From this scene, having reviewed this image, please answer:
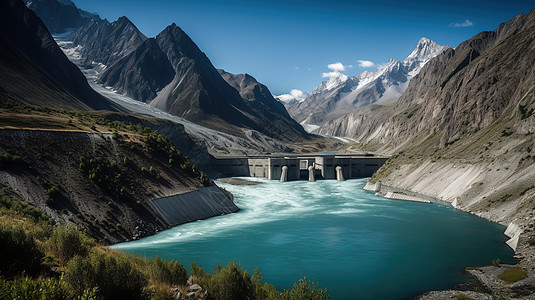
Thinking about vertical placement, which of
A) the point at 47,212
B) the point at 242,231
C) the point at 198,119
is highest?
the point at 198,119

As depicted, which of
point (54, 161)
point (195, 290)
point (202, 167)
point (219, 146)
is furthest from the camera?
point (219, 146)

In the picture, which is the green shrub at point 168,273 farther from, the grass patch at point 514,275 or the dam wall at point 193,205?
the dam wall at point 193,205

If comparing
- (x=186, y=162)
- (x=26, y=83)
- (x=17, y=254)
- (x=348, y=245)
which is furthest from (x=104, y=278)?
(x=26, y=83)

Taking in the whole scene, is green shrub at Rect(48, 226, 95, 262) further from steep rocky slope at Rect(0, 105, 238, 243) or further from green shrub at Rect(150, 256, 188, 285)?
steep rocky slope at Rect(0, 105, 238, 243)

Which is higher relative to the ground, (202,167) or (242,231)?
(202,167)

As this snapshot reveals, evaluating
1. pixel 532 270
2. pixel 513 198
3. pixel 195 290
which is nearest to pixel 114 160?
pixel 195 290

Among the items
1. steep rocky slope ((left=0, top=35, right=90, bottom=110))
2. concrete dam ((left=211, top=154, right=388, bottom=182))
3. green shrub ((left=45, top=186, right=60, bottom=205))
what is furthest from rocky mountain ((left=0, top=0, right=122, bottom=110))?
green shrub ((left=45, top=186, right=60, bottom=205))

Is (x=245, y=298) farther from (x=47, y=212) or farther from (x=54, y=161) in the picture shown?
(x=54, y=161)

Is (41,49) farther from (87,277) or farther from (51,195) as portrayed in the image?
(87,277)
